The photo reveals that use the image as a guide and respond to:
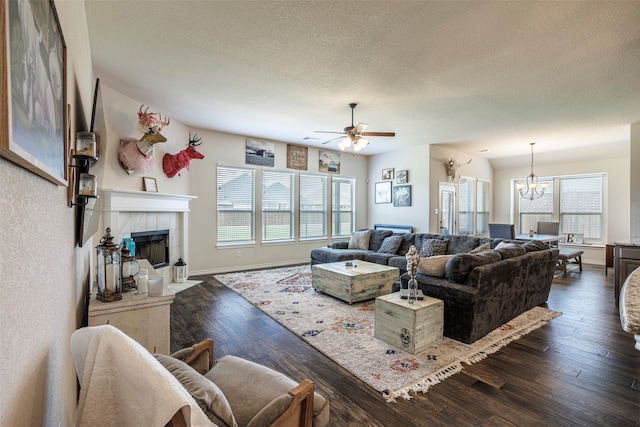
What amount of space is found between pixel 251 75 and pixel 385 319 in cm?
294

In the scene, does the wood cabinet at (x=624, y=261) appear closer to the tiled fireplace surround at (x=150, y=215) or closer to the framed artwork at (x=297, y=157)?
the framed artwork at (x=297, y=157)

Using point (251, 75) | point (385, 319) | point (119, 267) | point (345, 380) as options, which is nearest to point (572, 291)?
point (385, 319)

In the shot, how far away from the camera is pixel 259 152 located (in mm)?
6363

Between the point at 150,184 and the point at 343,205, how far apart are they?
4681 millimetres

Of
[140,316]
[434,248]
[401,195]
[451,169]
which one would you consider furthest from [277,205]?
[140,316]

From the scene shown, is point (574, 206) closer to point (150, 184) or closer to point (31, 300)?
point (150, 184)

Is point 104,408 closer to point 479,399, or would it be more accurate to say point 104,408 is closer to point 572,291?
point 479,399

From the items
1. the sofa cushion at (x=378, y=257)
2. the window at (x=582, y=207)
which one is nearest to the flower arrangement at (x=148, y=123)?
the sofa cushion at (x=378, y=257)

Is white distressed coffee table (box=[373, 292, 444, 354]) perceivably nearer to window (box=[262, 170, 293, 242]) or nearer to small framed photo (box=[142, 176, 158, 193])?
small framed photo (box=[142, 176, 158, 193])

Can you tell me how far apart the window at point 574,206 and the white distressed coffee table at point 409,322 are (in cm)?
704

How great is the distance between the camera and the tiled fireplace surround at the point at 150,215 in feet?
12.3

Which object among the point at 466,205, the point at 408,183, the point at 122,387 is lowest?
the point at 122,387

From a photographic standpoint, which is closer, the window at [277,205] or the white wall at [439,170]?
the window at [277,205]

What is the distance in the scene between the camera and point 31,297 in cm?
76
